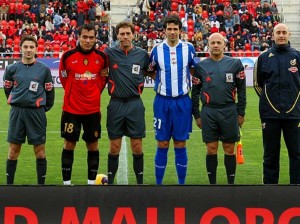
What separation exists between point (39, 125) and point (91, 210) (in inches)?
99.9

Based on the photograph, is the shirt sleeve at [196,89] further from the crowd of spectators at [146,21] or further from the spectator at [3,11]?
the spectator at [3,11]

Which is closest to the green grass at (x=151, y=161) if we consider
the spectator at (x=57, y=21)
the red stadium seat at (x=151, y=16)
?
the spectator at (x=57, y=21)

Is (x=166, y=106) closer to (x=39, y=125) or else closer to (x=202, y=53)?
(x=39, y=125)

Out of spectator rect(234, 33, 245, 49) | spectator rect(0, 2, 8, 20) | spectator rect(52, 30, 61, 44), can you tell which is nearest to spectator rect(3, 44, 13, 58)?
spectator rect(52, 30, 61, 44)

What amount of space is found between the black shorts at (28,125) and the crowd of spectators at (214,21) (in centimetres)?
2199

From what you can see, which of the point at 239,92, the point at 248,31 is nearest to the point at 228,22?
the point at 248,31

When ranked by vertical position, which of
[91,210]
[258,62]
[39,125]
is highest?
[258,62]

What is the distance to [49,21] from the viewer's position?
34.2 meters

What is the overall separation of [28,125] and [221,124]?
221 cm

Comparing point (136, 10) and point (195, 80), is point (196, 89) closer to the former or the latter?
point (195, 80)

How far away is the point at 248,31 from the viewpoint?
33750mm

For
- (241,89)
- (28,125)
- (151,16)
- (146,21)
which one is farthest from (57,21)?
(241,89)

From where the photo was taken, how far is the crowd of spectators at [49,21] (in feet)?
104

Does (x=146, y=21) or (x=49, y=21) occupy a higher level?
(x=49, y=21)
